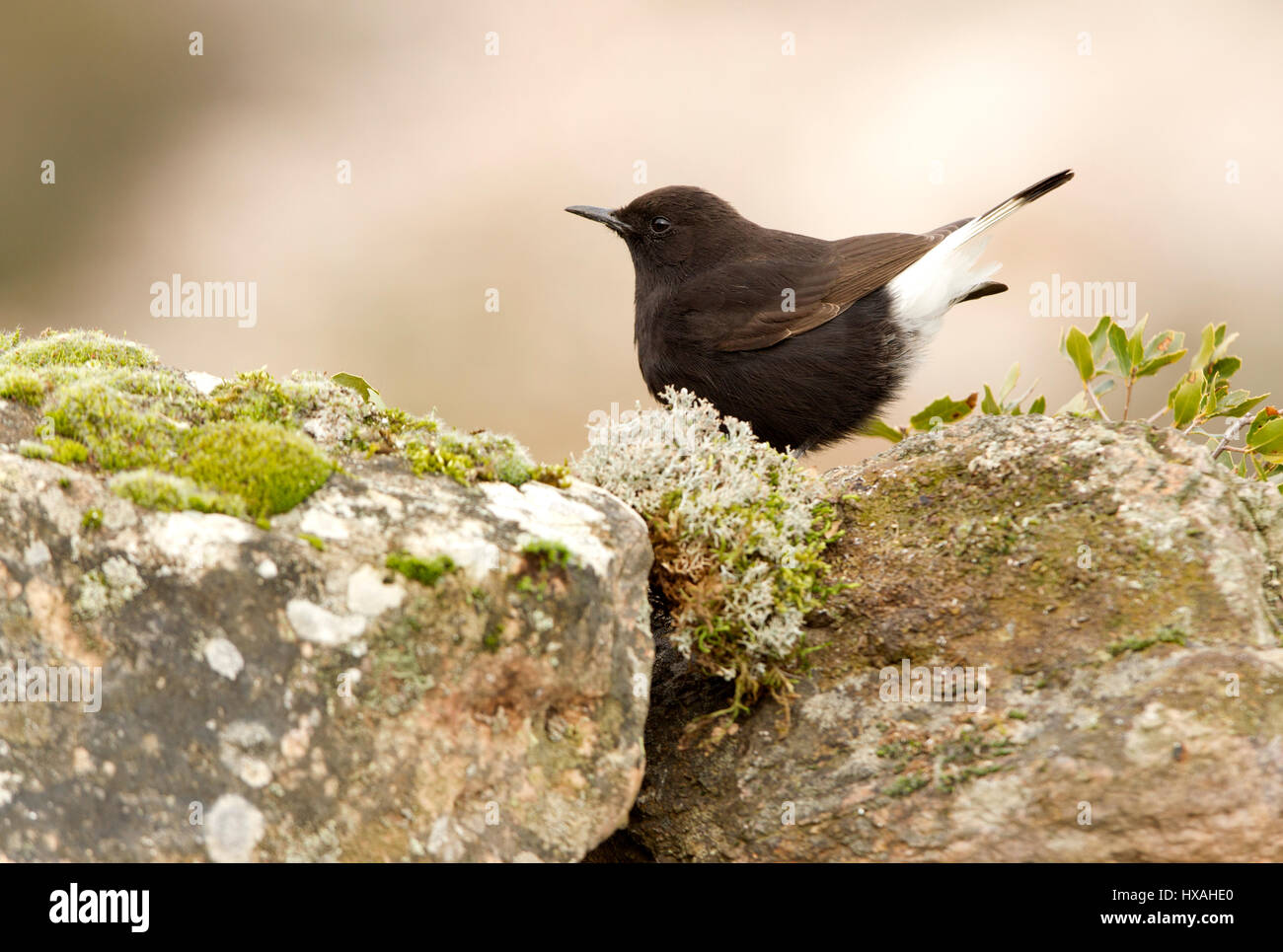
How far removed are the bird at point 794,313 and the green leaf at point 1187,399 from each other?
163 cm

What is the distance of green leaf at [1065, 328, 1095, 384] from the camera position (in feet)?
15.9

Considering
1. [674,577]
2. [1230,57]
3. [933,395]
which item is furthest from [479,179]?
[674,577]

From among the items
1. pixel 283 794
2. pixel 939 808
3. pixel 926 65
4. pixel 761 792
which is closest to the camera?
pixel 283 794

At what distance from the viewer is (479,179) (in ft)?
40.4

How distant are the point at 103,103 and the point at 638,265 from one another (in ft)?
28.4

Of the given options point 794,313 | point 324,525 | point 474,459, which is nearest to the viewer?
point 324,525

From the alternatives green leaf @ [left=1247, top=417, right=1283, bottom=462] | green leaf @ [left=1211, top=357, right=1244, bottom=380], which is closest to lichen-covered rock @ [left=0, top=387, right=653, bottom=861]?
green leaf @ [left=1247, top=417, right=1283, bottom=462]

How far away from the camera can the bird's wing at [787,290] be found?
6230 mm

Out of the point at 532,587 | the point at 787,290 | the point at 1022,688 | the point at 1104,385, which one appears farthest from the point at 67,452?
the point at 1104,385

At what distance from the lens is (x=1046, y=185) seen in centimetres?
596

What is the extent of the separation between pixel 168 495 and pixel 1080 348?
152 inches

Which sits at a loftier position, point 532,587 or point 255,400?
point 255,400

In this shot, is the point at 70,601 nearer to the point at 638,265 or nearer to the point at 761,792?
the point at 761,792

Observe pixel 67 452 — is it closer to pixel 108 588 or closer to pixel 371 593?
pixel 108 588
